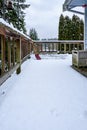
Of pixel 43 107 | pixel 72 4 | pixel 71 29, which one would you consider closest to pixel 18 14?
pixel 71 29

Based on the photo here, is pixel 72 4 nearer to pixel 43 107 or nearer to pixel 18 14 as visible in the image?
pixel 43 107

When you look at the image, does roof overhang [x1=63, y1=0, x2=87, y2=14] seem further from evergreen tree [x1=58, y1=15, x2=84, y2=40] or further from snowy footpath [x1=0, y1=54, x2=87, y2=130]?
evergreen tree [x1=58, y1=15, x2=84, y2=40]

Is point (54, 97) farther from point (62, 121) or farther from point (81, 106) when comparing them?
point (62, 121)

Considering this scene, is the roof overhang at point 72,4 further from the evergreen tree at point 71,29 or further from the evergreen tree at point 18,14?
the evergreen tree at point 71,29

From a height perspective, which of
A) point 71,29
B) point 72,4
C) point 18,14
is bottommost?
point 72,4

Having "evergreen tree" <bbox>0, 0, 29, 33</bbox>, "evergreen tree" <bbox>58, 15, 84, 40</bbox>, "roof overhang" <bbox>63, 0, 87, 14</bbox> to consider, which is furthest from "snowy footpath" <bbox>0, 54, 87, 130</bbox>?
"evergreen tree" <bbox>58, 15, 84, 40</bbox>

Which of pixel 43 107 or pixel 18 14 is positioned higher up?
pixel 18 14

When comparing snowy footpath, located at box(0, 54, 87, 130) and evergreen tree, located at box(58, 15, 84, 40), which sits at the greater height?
evergreen tree, located at box(58, 15, 84, 40)

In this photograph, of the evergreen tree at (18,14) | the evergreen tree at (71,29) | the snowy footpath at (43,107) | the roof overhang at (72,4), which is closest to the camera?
the snowy footpath at (43,107)

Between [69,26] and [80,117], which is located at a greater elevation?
[69,26]

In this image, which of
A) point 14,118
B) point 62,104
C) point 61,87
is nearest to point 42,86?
point 61,87

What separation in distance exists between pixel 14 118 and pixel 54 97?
1667mm

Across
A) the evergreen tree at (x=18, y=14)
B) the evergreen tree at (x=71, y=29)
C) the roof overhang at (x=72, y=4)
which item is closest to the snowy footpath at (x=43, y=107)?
the roof overhang at (x=72, y=4)

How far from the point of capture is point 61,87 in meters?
7.03
